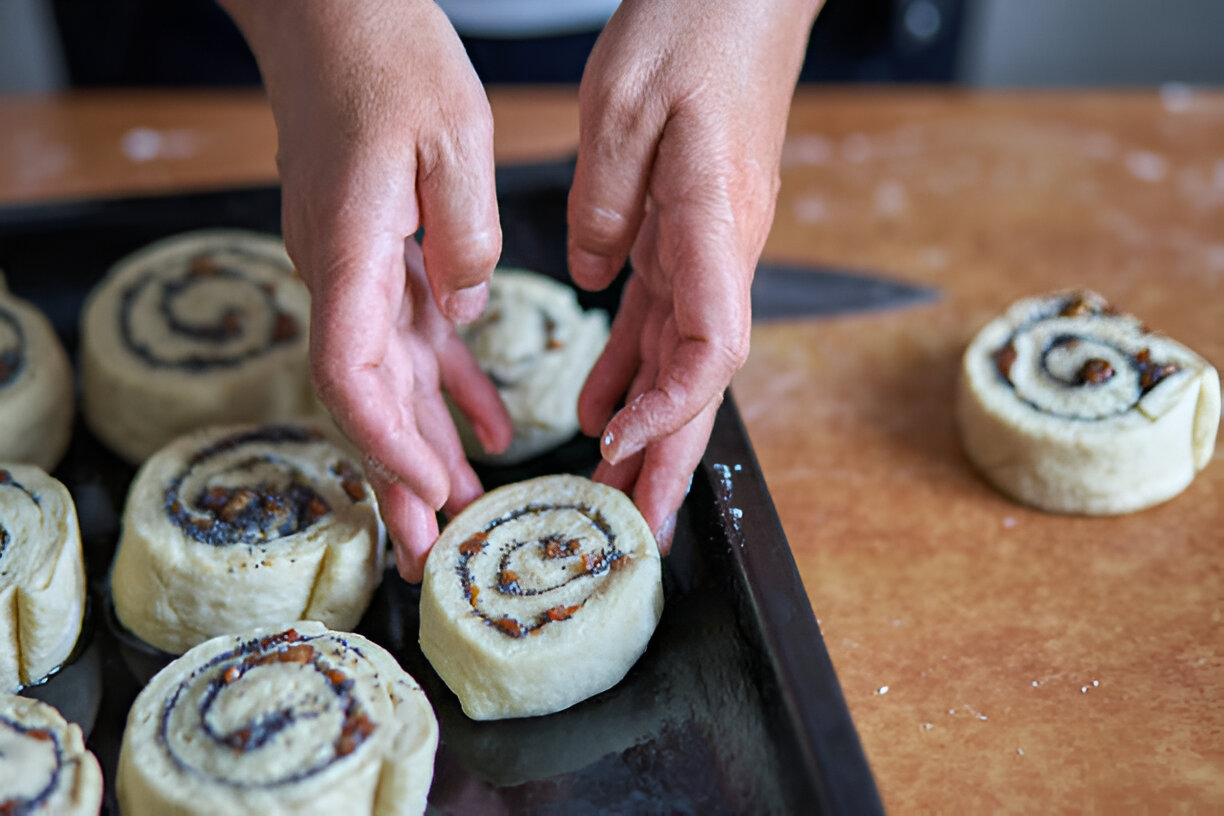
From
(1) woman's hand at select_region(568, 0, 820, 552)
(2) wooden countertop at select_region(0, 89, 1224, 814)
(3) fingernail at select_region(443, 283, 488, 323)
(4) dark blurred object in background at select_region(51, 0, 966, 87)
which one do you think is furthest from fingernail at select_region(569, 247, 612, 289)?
(4) dark blurred object in background at select_region(51, 0, 966, 87)

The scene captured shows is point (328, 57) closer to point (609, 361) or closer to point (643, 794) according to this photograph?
point (609, 361)

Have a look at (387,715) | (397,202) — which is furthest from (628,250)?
(387,715)

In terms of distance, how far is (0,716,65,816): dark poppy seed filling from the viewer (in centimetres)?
118

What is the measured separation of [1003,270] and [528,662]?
1.62 metres

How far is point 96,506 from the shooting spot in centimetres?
187

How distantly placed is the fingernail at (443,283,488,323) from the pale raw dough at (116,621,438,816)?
46cm

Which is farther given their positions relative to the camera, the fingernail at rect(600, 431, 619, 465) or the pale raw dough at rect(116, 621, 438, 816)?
the fingernail at rect(600, 431, 619, 465)

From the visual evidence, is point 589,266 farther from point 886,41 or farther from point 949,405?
point 886,41

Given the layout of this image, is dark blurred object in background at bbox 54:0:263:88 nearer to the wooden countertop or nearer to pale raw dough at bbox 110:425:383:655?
the wooden countertop

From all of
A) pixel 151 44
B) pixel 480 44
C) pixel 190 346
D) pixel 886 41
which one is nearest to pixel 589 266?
pixel 190 346

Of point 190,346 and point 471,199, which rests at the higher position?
point 471,199

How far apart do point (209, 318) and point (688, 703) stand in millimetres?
1171

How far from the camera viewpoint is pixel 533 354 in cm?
197

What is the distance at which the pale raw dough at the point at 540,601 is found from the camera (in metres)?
1.40
